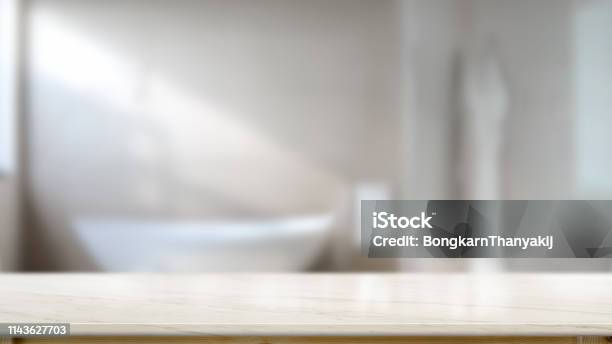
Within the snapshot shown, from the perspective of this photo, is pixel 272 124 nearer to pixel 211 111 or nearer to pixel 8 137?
pixel 211 111

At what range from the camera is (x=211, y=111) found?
3.67 feet

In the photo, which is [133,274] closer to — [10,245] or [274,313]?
[10,245]

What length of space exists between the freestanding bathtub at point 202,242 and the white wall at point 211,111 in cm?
2

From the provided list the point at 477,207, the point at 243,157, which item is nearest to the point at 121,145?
the point at 243,157

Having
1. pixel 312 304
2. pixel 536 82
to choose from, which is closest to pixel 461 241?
pixel 312 304

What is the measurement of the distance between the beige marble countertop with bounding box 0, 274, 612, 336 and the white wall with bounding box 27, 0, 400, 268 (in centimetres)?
19

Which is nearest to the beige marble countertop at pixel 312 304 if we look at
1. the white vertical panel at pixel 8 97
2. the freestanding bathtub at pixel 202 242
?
the freestanding bathtub at pixel 202 242

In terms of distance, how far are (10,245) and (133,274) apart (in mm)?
259

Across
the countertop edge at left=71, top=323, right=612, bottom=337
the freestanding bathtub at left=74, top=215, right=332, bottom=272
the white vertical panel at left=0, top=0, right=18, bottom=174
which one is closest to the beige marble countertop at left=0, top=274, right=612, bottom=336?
the countertop edge at left=71, top=323, right=612, bottom=337

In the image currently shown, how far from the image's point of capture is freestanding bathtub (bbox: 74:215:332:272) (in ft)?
3.66

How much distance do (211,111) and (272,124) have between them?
0.41 feet

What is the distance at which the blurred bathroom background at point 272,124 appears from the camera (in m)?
1.10

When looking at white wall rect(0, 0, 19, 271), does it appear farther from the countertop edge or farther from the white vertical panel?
the countertop edge

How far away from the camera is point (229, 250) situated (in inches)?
44.0
